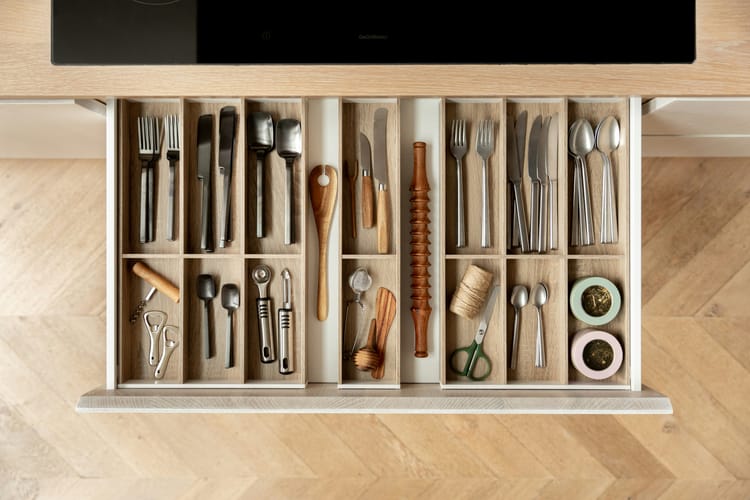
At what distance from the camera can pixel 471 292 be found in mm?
1321

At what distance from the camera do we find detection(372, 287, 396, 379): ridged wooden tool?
1.34 m

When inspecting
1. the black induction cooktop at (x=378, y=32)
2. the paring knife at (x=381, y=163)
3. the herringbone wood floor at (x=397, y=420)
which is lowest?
the herringbone wood floor at (x=397, y=420)

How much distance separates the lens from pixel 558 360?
1.35 meters

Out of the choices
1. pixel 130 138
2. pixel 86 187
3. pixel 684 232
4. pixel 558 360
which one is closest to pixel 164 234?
pixel 130 138

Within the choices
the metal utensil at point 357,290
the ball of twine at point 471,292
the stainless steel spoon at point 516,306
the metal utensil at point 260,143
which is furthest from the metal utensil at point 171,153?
the stainless steel spoon at point 516,306

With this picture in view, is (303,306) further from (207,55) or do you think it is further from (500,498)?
(500,498)

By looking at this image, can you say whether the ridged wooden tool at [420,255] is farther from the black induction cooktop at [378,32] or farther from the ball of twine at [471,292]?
the black induction cooktop at [378,32]

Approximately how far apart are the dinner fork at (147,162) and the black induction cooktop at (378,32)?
200 millimetres

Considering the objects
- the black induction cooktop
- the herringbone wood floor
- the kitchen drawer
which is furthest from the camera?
the herringbone wood floor

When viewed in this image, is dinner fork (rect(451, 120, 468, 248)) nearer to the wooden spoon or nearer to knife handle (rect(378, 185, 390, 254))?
knife handle (rect(378, 185, 390, 254))

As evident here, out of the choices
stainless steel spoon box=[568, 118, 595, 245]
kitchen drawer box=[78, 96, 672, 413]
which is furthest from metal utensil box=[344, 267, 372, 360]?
stainless steel spoon box=[568, 118, 595, 245]

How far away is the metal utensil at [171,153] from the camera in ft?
4.42

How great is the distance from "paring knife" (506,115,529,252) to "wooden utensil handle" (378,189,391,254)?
0.85 feet

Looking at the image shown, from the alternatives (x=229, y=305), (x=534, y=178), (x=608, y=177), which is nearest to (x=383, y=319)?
(x=229, y=305)
